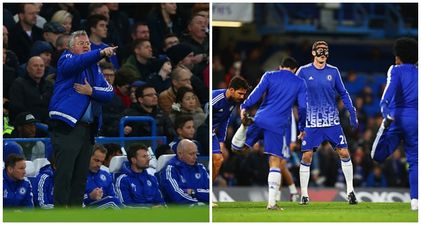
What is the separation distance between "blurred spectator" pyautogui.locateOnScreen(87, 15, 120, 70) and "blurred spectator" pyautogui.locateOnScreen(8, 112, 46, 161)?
39.0 inches

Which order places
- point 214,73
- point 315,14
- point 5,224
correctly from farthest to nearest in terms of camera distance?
point 315,14 → point 214,73 → point 5,224

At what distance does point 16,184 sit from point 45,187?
12.6 inches

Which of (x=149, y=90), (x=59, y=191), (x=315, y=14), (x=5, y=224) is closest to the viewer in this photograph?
(x=5, y=224)

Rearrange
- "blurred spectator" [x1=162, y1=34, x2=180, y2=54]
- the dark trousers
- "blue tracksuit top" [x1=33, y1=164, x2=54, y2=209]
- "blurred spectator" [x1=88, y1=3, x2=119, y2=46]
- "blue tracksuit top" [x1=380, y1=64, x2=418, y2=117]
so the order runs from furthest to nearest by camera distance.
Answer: "blurred spectator" [x1=162, y1=34, x2=180, y2=54] < "blurred spectator" [x1=88, y1=3, x2=119, y2=46] < "blue tracksuit top" [x1=33, y1=164, x2=54, y2=209] < "blue tracksuit top" [x1=380, y1=64, x2=418, y2=117] < the dark trousers

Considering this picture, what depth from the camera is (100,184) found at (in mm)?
14461

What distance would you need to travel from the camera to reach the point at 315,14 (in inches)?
923

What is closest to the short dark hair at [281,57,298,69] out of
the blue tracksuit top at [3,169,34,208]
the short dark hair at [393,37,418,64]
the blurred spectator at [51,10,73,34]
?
the short dark hair at [393,37,418,64]

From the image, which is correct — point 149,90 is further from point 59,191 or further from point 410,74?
point 410,74

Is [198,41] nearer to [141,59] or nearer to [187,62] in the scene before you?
[187,62]

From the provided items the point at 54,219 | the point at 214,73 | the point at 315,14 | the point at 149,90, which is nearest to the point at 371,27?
the point at 315,14

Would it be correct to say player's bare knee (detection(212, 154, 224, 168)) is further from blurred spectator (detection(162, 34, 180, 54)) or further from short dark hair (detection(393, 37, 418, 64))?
short dark hair (detection(393, 37, 418, 64))

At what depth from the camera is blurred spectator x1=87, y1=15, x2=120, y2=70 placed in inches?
569

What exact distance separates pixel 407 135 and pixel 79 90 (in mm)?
3348

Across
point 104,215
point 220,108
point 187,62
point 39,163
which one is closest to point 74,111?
point 39,163
